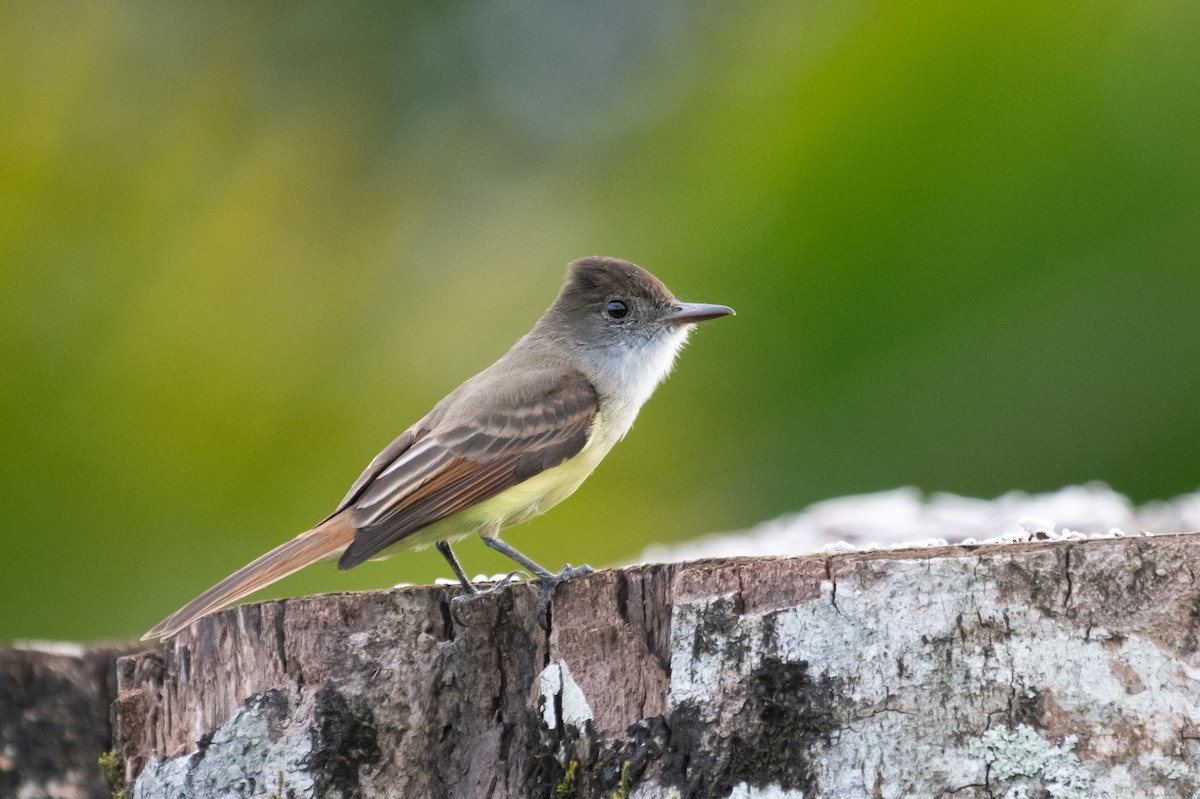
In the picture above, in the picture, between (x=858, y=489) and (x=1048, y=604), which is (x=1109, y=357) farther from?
(x=1048, y=604)

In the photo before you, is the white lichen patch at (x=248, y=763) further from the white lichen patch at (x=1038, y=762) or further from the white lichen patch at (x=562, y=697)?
the white lichen patch at (x=1038, y=762)

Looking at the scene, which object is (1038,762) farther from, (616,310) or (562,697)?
(616,310)

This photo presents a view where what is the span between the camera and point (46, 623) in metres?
6.52

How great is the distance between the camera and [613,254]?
7340mm

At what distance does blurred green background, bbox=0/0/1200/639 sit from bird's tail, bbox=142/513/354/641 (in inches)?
60.5

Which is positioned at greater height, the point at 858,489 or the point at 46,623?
the point at 858,489

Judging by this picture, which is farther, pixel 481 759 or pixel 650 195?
pixel 650 195

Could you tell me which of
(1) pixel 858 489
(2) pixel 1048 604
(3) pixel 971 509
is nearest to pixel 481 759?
(2) pixel 1048 604

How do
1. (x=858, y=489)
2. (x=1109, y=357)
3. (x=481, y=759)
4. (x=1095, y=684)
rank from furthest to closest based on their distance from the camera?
(x=858, y=489), (x=1109, y=357), (x=481, y=759), (x=1095, y=684)

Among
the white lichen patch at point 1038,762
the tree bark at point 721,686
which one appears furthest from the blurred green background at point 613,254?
the white lichen patch at point 1038,762

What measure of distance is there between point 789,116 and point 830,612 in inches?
134

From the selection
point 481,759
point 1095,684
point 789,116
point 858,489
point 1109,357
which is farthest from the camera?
point 858,489

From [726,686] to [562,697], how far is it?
46cm

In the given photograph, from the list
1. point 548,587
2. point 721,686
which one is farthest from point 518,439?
point 721,686
